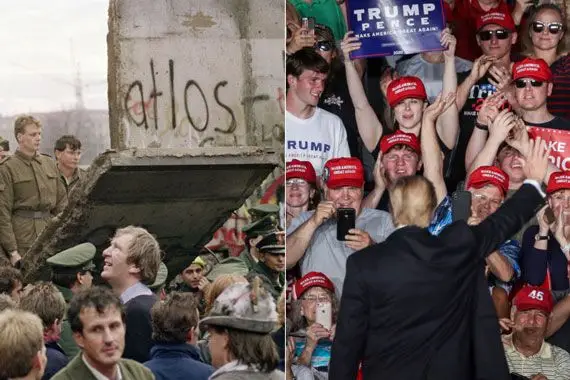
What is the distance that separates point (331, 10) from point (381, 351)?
1.60 metres

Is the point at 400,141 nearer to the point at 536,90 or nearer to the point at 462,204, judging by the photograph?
the point at 462,204

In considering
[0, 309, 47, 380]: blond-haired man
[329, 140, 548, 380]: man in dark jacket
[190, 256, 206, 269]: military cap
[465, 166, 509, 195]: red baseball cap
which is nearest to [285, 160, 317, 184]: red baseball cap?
[329, 140, 548, 380]: man in dark jacket

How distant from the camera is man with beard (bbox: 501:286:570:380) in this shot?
621 centimetres

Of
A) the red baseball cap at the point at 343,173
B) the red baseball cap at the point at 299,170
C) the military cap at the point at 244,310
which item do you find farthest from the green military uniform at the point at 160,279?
the red baseball cap at the point at 343,173

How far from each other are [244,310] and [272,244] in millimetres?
763

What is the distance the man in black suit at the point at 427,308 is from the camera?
240 inches

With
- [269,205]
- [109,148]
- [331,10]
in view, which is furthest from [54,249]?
[331,10]

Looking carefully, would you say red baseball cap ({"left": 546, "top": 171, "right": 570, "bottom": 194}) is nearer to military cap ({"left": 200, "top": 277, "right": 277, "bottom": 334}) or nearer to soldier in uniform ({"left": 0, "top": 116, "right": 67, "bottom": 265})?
military cap ({"left": 200, "top": 277, "right": 277, "bottom": 334})

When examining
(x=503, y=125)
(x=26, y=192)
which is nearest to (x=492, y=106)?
(x=503, y=125)

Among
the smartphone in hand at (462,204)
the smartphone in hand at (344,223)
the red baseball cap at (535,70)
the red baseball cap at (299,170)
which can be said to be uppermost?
the red baseball cap at (535,70)

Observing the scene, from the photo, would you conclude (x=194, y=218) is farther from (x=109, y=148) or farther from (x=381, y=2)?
(x=381, y=2)

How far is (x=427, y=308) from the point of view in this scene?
6.10m

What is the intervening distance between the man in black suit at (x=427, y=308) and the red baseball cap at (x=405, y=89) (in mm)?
637

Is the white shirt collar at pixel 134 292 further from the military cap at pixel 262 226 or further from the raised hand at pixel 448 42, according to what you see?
the raised hand at pixel 448 42
